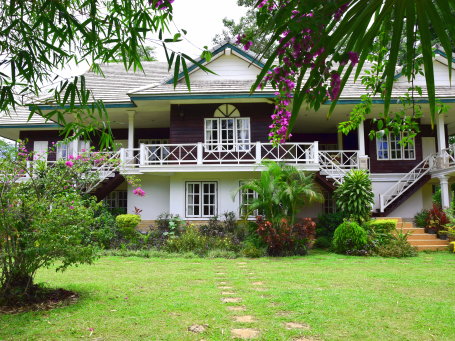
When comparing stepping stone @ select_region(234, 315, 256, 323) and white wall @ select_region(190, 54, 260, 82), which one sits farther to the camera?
white wall @ select_region(190, 54, 260, 82)

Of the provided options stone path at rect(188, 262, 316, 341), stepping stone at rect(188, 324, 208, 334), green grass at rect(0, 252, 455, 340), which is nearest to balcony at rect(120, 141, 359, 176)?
green grass at rect(0, 252, 455, 340)

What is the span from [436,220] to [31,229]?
13351 mm

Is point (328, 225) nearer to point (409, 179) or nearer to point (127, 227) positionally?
point (409, 179)

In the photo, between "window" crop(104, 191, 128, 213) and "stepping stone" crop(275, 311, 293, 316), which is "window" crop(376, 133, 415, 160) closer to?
"window" crop(104, 191, 128, 213)

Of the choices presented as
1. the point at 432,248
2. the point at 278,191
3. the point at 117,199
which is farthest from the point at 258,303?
the point at 117,199

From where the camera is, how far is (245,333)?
14.3 feet

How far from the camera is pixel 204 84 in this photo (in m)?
16.0

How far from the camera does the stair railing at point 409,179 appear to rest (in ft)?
52.3

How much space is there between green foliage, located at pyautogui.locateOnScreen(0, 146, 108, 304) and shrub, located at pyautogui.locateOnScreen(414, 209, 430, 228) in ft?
42.2

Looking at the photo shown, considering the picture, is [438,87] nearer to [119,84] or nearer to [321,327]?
[119,84]

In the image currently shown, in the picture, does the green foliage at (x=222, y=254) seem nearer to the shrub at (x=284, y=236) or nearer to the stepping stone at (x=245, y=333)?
the shrub at (x=284, y=236)

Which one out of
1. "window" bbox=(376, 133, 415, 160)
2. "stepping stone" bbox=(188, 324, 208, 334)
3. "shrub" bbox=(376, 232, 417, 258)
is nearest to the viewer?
"stepping stone" bbox=(188, 324, 208, 334)

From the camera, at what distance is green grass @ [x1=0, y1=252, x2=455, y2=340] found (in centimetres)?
446

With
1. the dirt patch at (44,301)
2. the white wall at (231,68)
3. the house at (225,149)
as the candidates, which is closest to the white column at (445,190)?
the house at (225,149)
